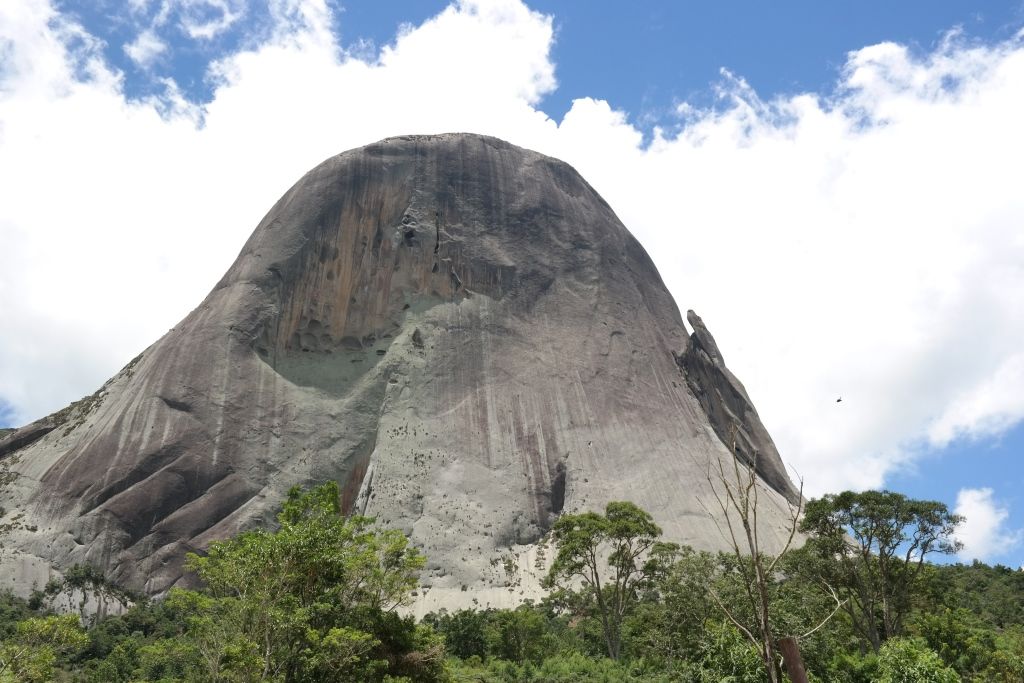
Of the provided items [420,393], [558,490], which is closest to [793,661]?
[558,490]

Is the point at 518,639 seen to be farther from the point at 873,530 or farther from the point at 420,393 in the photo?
the point at 420,393

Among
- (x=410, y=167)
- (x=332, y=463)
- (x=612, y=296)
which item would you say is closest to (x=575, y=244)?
(x=612, y=296)

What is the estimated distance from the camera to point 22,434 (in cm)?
5981

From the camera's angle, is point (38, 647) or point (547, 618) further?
point (547, 618)

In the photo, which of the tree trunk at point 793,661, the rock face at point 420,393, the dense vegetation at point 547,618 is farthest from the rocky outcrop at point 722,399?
the tree trunk at point 793,661

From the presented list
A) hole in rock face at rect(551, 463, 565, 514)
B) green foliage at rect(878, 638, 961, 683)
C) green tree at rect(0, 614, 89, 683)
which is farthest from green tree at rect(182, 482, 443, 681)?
hole in rock face at rect(551, 463, 565, 514)

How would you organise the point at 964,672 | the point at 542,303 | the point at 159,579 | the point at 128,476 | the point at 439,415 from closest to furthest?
1. the point at 964,672
2. the point at 159,579
3. the point at 128,476
4. the point at 439,415
5. the point at 542,303

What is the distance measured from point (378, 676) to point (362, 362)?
52570 millimetres

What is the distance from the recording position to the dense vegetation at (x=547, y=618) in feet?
50.6

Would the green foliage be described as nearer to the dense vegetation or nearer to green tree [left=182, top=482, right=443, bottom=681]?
the dense vegetation

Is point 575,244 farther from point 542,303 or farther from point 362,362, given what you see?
point 362,362

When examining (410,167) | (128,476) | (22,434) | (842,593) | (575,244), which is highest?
(410,167)

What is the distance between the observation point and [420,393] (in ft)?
216

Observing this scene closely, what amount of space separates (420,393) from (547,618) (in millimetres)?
26045
